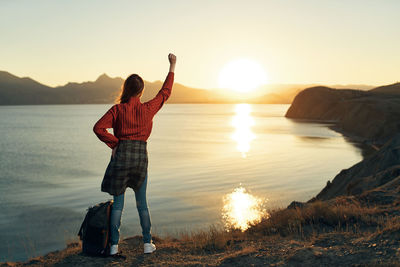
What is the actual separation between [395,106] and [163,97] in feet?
179

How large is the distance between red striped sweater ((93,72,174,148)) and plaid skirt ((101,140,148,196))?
0.35 ft

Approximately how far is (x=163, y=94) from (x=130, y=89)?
0.57 meters

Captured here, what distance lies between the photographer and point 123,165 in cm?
484

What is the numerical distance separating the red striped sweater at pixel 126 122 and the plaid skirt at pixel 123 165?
108 millimetres

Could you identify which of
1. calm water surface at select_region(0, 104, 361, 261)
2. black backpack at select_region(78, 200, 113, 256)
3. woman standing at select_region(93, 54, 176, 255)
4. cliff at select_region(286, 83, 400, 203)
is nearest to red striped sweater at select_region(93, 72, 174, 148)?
woman standing at select_region(93, 54, 176, 255)

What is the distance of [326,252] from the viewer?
16.6 feet

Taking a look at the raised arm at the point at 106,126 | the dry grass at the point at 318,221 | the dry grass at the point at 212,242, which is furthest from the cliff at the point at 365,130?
the raised arm at the point at 106,126

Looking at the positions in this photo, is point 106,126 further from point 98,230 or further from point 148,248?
point 148,248

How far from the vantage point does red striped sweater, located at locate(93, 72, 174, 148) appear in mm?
4746

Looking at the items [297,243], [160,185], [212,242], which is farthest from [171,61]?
[160,185]

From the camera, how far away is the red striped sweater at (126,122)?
187 inches

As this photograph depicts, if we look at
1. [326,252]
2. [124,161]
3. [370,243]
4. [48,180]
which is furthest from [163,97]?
[48,180]

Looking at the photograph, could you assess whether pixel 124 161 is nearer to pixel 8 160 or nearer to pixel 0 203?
pixel 0 203

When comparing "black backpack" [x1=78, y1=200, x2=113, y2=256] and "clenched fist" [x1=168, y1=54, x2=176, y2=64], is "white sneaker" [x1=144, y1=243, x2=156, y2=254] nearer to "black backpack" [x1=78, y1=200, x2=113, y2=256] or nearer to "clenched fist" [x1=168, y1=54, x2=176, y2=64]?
"black backpack" [x1=78, y1=200, x2=113, y2=256]
